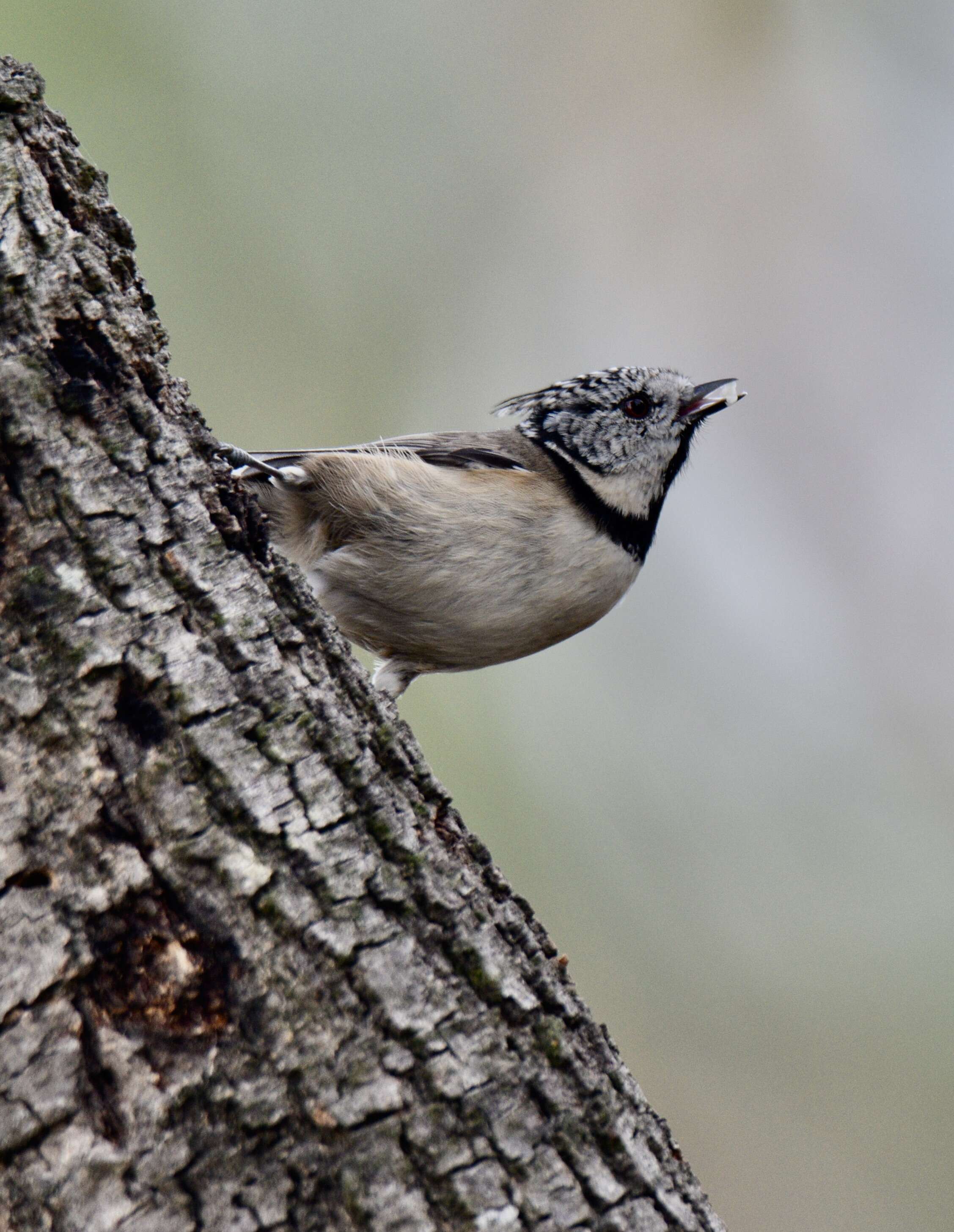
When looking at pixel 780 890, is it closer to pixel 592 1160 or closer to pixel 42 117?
pixel 592 1160

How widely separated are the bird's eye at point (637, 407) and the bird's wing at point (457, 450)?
0.47m

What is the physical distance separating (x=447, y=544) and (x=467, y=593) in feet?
0.58

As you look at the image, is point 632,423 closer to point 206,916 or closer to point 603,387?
point 603,387

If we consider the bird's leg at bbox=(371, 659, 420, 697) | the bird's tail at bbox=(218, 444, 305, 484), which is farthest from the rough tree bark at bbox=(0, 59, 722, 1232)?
the bird's leg at bbox=(371, 659, 420, 697)

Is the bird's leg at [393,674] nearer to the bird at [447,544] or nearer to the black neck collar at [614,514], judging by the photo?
the bird at [447,544]

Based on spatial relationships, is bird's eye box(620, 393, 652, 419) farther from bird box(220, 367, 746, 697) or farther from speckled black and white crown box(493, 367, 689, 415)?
bird box(220, 367, 746, 697)

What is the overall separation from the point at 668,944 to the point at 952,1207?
186 centimetres

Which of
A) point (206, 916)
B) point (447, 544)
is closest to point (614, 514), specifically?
point (447, 544)

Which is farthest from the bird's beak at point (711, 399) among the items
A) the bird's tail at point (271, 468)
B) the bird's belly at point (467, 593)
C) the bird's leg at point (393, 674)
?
the bird's tail at point (271, 468)

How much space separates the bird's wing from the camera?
13.5 ft

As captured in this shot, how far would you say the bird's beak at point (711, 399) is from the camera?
4.55 meters

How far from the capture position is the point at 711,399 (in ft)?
15.1

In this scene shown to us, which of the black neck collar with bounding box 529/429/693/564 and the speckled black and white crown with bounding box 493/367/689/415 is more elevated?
the speckled black and white crown with bounding box 493/367/689/415

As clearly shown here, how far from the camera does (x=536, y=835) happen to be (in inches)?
245
